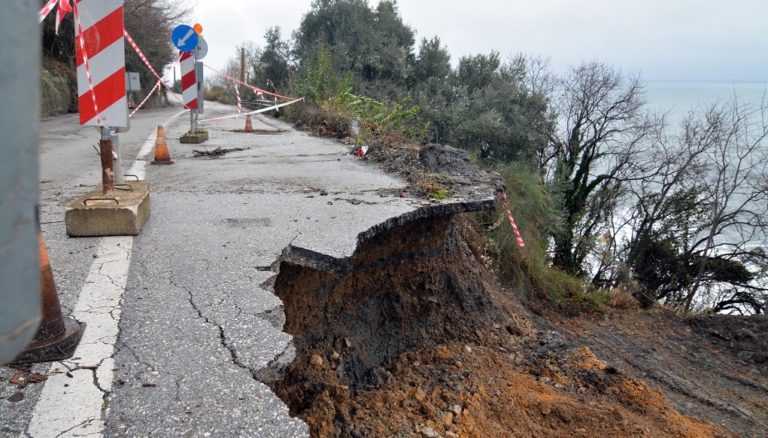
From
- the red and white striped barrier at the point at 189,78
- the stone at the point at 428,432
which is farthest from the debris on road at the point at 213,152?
the stone at the point at 428,432

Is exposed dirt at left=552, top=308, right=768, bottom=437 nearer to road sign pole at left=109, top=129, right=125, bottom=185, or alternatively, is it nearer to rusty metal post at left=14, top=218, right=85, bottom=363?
rusty metal post at left=14, top=218, right=85, bottom=363

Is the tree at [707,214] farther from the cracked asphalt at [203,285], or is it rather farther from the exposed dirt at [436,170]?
the cracked asphalt at [203,285]

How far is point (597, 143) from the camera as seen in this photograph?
19.3m

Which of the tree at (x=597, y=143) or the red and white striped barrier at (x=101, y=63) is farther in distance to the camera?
the tree at (x=597, y=143)

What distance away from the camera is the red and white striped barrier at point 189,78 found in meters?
10.2

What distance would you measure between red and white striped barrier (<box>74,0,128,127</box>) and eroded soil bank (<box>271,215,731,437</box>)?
196cm

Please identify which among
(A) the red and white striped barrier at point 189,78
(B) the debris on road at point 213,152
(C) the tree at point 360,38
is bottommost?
(B) the debris on road at point 213,152

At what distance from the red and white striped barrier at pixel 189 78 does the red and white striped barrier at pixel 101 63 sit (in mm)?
6133

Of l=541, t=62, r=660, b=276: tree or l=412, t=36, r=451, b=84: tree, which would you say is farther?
l=412, t=36, r=451, b=84: tree

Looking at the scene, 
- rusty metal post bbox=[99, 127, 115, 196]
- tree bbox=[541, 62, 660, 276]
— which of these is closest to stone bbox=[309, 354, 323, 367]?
rusty metal post bbox=[99, 127, 115, 196]

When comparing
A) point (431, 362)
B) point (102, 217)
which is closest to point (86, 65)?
point (102, 217)

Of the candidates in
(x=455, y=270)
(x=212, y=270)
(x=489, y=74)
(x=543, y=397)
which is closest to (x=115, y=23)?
(x=212, y=270)

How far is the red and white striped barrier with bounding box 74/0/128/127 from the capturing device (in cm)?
412

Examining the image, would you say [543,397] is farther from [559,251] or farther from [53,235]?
[559,251]
